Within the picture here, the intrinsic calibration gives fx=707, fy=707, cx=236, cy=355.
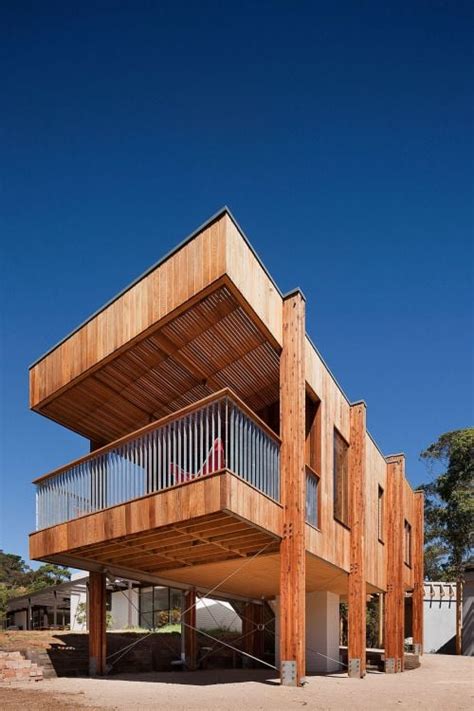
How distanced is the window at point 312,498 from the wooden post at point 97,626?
15.0ft

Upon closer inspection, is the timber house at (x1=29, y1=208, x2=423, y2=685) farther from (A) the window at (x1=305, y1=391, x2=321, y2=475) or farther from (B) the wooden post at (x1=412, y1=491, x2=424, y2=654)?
(B) the wooden post at (x1=412, y1=491, x2=424, y2=654)

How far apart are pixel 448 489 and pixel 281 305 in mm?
27869

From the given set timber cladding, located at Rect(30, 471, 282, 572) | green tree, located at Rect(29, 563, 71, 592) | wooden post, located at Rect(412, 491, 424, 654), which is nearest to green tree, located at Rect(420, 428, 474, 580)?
wooden post, located at Rect(412, 491, 424, 654)

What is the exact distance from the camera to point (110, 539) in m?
11.6

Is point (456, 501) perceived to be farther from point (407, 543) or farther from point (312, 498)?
point (312, 498)

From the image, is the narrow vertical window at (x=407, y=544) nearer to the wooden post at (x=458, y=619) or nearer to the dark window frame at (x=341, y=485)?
the wooden post at (x=458, y=619)

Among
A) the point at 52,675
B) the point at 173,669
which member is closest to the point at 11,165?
the point at 52,675

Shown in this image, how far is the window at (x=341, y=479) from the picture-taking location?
14682mm

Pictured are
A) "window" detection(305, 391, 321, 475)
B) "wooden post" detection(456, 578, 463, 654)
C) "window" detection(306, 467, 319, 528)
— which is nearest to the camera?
"window" detection(306, 467, 319, 528)

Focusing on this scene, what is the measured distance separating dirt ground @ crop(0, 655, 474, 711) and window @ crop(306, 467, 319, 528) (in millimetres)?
→ 2686

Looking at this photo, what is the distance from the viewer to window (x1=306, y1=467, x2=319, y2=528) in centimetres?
1258

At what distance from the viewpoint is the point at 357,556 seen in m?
15.2

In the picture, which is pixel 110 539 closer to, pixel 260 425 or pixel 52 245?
pixel 260 425

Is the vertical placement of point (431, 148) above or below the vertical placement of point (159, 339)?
above
